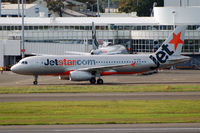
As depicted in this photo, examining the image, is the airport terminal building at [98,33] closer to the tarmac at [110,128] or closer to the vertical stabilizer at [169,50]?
the vertical stabilizer at [169,50]

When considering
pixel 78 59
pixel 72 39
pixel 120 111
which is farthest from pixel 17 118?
pixel 72 39

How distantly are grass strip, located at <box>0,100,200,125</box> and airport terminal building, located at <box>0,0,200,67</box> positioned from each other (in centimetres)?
5544

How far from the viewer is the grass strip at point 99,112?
27.4 meters

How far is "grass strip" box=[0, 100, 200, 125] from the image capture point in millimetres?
27359

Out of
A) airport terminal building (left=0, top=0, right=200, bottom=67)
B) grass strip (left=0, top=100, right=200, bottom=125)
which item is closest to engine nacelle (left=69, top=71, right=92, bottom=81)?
grass strip (left=0, top=100, right=200, bottom=125)

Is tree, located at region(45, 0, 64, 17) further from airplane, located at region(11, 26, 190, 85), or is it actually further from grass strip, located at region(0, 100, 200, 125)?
grass strip, located at region(0, 100, 200, 125)

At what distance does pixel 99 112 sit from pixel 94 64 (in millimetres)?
25585

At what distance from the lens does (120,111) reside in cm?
3086

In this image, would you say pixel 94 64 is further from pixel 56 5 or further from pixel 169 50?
pixel 56 5

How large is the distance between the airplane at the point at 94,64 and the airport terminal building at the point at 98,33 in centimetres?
3230

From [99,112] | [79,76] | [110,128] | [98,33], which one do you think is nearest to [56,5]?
[98,33]

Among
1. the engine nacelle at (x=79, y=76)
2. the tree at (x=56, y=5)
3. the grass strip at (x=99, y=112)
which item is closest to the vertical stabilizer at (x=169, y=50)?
the engine nacelle at (x=79, y=76)

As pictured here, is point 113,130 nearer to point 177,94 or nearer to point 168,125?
point 168,125

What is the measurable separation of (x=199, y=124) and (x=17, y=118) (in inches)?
422
